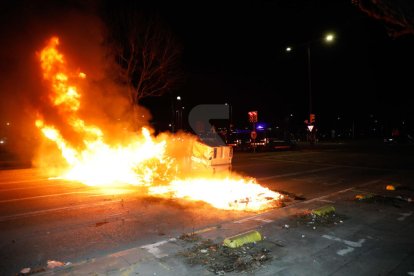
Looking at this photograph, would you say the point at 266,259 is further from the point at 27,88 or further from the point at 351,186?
the point at 27,88

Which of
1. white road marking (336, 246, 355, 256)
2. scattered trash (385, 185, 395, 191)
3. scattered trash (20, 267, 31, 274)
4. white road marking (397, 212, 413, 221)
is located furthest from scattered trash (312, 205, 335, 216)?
scattered trash (20, 267, 31, 274)

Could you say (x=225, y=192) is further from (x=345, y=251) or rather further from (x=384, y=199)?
(x=345, y=251)

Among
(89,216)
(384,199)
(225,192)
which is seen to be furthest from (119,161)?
(384,199)

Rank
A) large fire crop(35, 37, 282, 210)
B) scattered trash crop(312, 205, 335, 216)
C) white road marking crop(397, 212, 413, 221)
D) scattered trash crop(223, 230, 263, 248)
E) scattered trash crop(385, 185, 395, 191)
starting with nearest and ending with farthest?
scattered trash crop(223, 230, 263, 248) → white road marking crop(397, 212, 413, 221) → scattered trash crop(312, 205, 335, 216) → large fire crop(35, 37, 282, 210) → scattered trash crop(385, 185, 395, 191)

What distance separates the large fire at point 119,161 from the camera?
31.4 ft

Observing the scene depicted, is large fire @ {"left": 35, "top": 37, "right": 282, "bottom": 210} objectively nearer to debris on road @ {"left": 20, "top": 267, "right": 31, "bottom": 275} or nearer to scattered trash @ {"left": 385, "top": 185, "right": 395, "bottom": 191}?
scattered trash @ {"left": 385, "top": 185, "right": 395, "bottom": 191}

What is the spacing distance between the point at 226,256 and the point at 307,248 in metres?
1.50

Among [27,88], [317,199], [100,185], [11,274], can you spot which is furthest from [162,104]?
[11,274]

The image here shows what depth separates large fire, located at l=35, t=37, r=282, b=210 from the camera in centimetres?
956

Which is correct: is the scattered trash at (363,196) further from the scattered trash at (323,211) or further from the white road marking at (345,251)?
the white road marking at (345,251)

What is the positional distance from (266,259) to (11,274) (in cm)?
385

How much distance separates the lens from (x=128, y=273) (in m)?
4.38

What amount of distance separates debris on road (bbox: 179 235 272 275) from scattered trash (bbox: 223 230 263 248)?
0.22ft

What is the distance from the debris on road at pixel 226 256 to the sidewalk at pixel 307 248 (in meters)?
0.11
